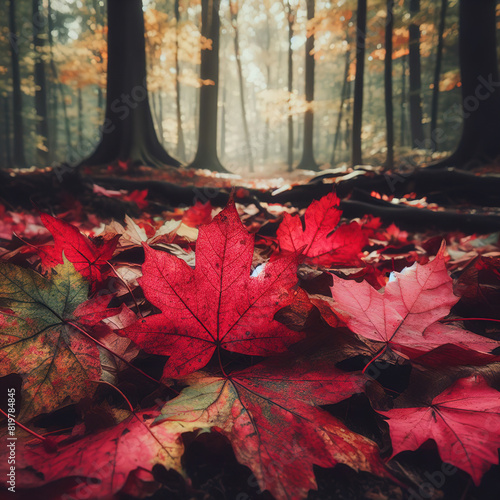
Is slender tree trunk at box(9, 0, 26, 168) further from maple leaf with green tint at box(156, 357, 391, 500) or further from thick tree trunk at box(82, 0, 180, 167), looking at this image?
maple leaf with green tint at box(156, 357, 391, 500)

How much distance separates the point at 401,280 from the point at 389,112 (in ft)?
36.5

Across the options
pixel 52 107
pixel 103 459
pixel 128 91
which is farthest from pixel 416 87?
pixel 52 107

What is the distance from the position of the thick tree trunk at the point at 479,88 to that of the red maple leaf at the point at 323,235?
25.5ft

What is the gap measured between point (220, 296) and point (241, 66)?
29.4 m

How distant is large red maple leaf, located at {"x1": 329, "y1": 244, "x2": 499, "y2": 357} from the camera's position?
0.62m

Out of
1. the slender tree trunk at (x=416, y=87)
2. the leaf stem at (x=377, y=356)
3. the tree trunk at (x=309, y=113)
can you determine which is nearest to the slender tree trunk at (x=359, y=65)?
the tree trunk at (x=309, y=113)

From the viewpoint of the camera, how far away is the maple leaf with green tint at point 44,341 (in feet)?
1.78

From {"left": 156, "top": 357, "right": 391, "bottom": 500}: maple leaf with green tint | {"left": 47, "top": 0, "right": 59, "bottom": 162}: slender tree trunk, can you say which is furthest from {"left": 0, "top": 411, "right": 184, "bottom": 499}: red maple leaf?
{"left": 47, "top": 0, "right": 59, "bottom": 162}: slender tree trunk

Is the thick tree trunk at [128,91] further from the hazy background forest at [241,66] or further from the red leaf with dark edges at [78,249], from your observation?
the red leaf with dark edges at [78,249]

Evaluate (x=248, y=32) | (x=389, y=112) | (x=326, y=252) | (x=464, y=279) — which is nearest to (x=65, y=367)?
(x=326, y=252)

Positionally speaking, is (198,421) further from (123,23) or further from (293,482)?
(123,23)

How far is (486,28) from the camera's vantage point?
7.27 meters

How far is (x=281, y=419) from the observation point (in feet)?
1.67

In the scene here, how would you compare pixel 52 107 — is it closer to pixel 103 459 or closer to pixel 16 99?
pixel 16 99
